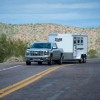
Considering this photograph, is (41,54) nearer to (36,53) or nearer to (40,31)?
(36,53)

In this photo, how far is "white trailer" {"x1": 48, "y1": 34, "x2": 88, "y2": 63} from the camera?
41125 mm

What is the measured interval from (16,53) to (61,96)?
121 ft

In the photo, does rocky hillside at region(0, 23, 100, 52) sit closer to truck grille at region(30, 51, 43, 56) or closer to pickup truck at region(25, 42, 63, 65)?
pickup truck at region(25, 42, 63, 65)

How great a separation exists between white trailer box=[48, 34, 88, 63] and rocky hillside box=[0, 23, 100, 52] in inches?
2905

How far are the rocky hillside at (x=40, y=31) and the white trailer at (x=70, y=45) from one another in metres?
73.8

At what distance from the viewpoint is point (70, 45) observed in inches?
1622

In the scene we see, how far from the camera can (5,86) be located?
58.7 feet

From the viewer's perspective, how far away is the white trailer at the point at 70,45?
4112 cm

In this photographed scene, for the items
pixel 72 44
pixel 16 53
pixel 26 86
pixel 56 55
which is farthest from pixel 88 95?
pixel 16 53

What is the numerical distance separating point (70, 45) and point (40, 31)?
93536mm

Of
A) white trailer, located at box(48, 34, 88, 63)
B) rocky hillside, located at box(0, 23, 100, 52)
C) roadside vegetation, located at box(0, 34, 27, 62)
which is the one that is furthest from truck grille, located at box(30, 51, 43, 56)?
rocky hillside, located at box(0, 23, 100, 52)

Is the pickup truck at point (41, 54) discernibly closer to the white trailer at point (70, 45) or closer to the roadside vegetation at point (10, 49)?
the white trailer at point (70, 45)

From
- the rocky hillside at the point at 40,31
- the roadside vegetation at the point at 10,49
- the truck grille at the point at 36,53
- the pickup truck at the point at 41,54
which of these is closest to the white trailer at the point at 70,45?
the pickup truck at the point at 41,54

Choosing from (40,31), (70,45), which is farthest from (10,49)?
(40,31)
